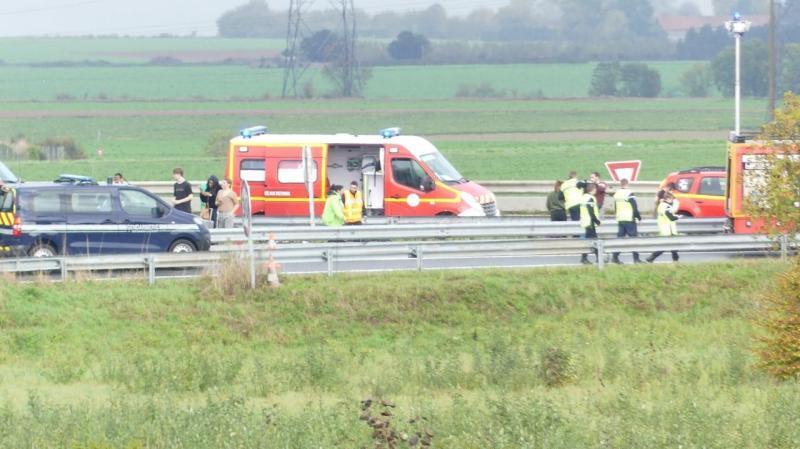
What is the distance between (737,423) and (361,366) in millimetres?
7151

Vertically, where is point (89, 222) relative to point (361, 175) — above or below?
below

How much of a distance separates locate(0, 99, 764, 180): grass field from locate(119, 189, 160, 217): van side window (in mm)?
30052

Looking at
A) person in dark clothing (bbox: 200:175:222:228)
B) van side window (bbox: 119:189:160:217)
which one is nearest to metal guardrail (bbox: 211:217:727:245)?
van side window (bbox: 119:189:160:217)

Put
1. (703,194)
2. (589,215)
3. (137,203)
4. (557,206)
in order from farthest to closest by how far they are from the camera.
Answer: (703,194)
(557,206)
(589,215)
(137,203)

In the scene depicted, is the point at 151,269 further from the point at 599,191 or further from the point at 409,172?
the point at 599,191

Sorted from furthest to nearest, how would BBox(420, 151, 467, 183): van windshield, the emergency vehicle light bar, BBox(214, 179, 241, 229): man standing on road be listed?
the emergency vehicle light bar → BBox(420, 151, 467, 183): van windshield → BBox(214, 179, 241, 229): man standing on road

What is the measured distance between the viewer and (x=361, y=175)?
30172 mm

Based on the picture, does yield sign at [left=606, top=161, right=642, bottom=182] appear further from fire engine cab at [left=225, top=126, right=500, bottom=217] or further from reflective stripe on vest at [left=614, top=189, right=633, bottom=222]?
reflective stripe on vest at [left=614, top=189, right=633, bottom=222]

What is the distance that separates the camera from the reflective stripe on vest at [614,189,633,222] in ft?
81.1

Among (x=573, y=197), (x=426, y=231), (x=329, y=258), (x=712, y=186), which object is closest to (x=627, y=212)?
(x=573, y=197)

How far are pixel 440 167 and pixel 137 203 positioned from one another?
26.1 ft

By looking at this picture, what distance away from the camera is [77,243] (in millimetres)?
23578

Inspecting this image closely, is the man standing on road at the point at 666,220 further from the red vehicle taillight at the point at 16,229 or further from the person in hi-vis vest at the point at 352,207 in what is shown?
the red vehicle taillight at the point at 16,229

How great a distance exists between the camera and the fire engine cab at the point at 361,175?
29.5 meters
